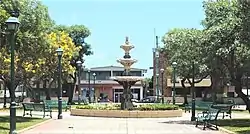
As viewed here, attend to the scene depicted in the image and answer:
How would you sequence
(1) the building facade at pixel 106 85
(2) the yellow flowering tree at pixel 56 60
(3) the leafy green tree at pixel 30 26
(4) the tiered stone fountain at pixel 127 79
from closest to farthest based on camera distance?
1. (3) the leafy green tree at pixel 30 26
2. (4) the tiered stone fountain at pixel 127 79
3. (2) the yellow flowering tree at pixel 56 60
4. (1) the building facade at pixel 106 85

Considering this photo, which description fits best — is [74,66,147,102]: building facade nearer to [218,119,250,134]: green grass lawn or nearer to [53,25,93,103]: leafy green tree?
[53,25,93,103]: leafy green tree

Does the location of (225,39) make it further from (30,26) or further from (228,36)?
(30,26)

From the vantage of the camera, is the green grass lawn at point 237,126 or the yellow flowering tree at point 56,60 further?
the yellow flowering tree at point 56,60

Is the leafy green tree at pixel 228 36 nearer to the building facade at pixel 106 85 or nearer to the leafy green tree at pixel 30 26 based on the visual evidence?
the leafy green tree at pixel 30 26

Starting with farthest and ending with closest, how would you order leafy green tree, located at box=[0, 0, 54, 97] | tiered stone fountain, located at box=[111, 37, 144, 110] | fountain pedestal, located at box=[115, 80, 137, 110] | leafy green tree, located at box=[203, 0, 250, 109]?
tiered stone fountain, located at box=[111, 37, 144, 110]
fountain pedestal, located at box=[115, 80, 137, 110]
leafy green tree, located at box=[0, 0, 54, 97]
leafy green tree, located at box=[203, 0, 250, 109]

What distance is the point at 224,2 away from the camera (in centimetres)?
2550

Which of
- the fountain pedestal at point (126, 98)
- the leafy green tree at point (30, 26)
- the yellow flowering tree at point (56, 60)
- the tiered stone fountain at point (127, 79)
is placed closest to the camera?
the leafy green tree at point (30, 26)

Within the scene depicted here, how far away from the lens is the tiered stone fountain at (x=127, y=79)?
34.8 m

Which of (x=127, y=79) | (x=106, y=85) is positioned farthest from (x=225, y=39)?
(x=106, y=85)

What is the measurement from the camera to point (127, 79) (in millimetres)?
34906

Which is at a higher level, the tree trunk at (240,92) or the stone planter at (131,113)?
the tree trunk at (240,92)

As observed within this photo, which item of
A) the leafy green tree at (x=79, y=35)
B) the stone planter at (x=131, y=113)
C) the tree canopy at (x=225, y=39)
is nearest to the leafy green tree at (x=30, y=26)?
the stone planter at (x=131, y=113)

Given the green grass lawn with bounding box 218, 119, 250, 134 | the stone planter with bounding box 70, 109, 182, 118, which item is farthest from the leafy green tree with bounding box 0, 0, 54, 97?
the green grass lawn with bounding box 218, 119, 250, 134

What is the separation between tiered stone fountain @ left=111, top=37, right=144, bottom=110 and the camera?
34.8 metres
